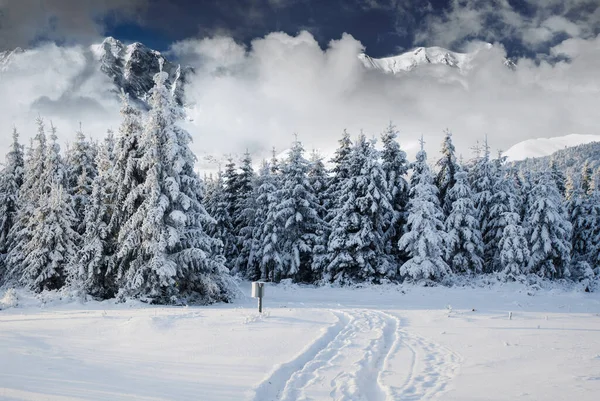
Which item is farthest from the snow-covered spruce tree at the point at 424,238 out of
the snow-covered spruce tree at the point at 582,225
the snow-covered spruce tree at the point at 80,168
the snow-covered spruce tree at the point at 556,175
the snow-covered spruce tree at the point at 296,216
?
the snow-covered spruce tree at the point at 556,175

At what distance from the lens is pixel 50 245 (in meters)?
25.7

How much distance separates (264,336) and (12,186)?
31881 millimetres

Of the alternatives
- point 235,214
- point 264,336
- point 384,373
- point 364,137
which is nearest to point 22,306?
point 264,336

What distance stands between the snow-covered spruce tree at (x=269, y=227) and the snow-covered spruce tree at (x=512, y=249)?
18048 millimetres

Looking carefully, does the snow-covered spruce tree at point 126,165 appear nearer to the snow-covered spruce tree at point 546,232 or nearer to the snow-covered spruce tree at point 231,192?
the snow-covered spruce tree at point 231,192

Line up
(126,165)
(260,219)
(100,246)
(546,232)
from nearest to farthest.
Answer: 1. (100,246)
2. (126,165)
3. (546,232)
4. (260,219)

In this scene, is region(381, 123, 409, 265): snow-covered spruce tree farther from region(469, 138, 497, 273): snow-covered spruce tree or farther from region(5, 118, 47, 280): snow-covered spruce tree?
region(5, 118, 47, 280): snow-covered spruce tree

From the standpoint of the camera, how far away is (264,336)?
10.1 metres

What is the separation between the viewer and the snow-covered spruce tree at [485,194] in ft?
117

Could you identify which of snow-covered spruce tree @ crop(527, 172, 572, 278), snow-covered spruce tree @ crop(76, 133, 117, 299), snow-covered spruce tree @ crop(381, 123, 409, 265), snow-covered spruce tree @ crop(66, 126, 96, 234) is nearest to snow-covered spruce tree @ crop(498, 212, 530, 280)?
snow-covered spruce tree @ crop(527, 172, 572, 278)

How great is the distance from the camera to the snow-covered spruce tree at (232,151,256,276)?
37219mm

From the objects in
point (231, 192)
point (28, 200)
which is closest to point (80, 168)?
Answer: point (28, 200)

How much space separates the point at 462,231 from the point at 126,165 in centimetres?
2537

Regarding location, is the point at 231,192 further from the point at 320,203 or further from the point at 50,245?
the point at 50,245
